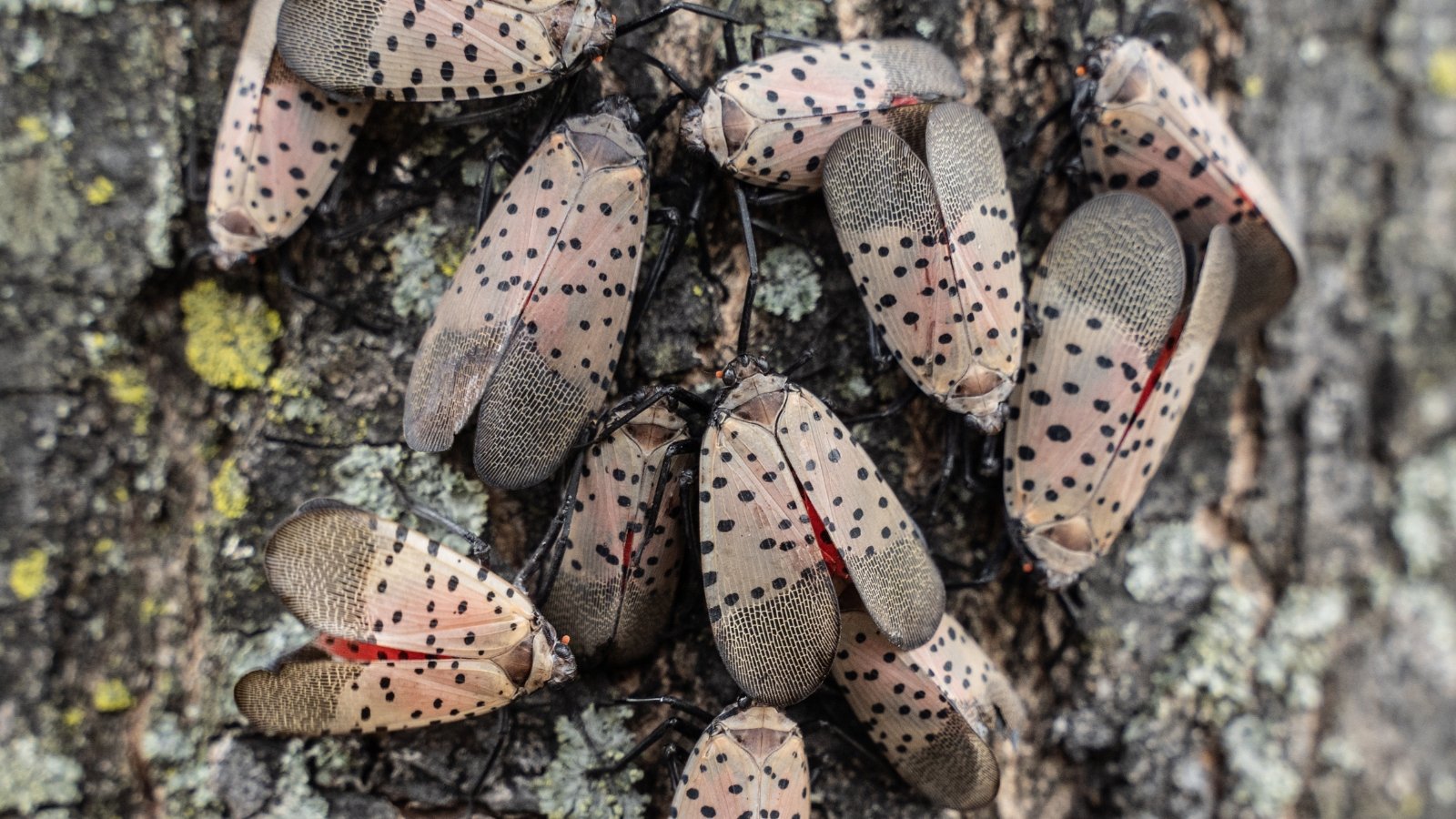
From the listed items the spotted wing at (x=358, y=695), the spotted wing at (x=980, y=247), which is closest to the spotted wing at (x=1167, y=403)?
the spotted wing at (x=980, y=247)

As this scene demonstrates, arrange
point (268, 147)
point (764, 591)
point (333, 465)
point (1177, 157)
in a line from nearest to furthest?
point (764, 591)
point (333, 465)
point (268, 147)
point (1177, 157)

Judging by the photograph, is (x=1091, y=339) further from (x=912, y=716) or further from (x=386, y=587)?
(x=386, y=587)

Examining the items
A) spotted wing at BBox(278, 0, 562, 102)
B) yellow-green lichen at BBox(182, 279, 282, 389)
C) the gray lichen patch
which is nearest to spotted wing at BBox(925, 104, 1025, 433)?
spotted wing at BBox(278, 0, 562, 102)

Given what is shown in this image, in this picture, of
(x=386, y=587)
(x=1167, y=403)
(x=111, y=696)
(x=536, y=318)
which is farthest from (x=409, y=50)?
(x=1167, y=403)

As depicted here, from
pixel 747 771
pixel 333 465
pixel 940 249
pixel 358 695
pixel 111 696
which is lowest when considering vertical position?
pixel 111 696

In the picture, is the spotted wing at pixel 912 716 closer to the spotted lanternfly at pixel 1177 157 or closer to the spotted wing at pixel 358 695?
the spotted wing at pixel 358 695

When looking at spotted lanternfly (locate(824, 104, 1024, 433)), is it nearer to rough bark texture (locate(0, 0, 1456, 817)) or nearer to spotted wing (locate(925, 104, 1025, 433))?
spotted wing (locate(925, 104, 1025, 433))
